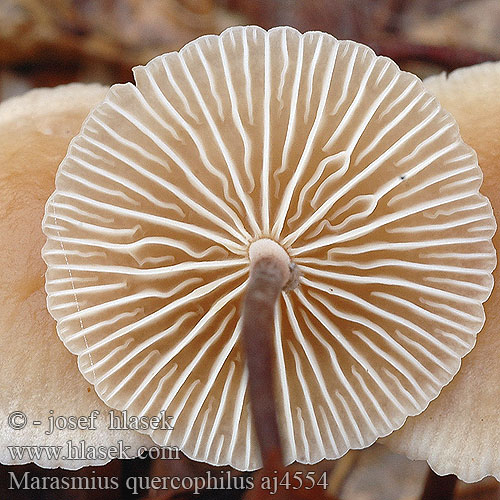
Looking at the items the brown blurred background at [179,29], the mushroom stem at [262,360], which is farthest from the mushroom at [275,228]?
the brown blurred background at [179,29]

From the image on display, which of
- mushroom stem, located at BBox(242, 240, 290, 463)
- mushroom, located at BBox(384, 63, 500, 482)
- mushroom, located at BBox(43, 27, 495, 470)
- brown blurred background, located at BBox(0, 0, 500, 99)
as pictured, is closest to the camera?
mushroom stem, located at BBox(242, 240, 290, 463)

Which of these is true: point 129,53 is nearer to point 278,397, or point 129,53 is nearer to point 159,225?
point 159,225

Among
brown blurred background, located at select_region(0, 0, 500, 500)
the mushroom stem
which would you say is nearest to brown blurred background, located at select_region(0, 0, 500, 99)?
brown blurred background, located at select_region(0, 0, 500, 500)

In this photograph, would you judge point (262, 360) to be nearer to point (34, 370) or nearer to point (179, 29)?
point (34, 370)

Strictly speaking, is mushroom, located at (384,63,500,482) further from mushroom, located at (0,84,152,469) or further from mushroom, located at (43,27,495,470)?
mushroom, located at (0,84,152,469)

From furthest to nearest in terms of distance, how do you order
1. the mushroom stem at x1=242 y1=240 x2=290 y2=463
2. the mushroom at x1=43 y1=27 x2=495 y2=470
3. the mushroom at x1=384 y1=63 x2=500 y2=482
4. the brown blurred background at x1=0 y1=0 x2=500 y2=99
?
the brown blurred background at x1=0 y1=0 x2=500 y2=99 < the mushroom at x1=384 y1=63 x2=500 y2=482 < the mushroom at x1=43 y1=27 x2=495 y2=470 < the mushroom stem at x1=242 y1=240 x2=290 y2=463
